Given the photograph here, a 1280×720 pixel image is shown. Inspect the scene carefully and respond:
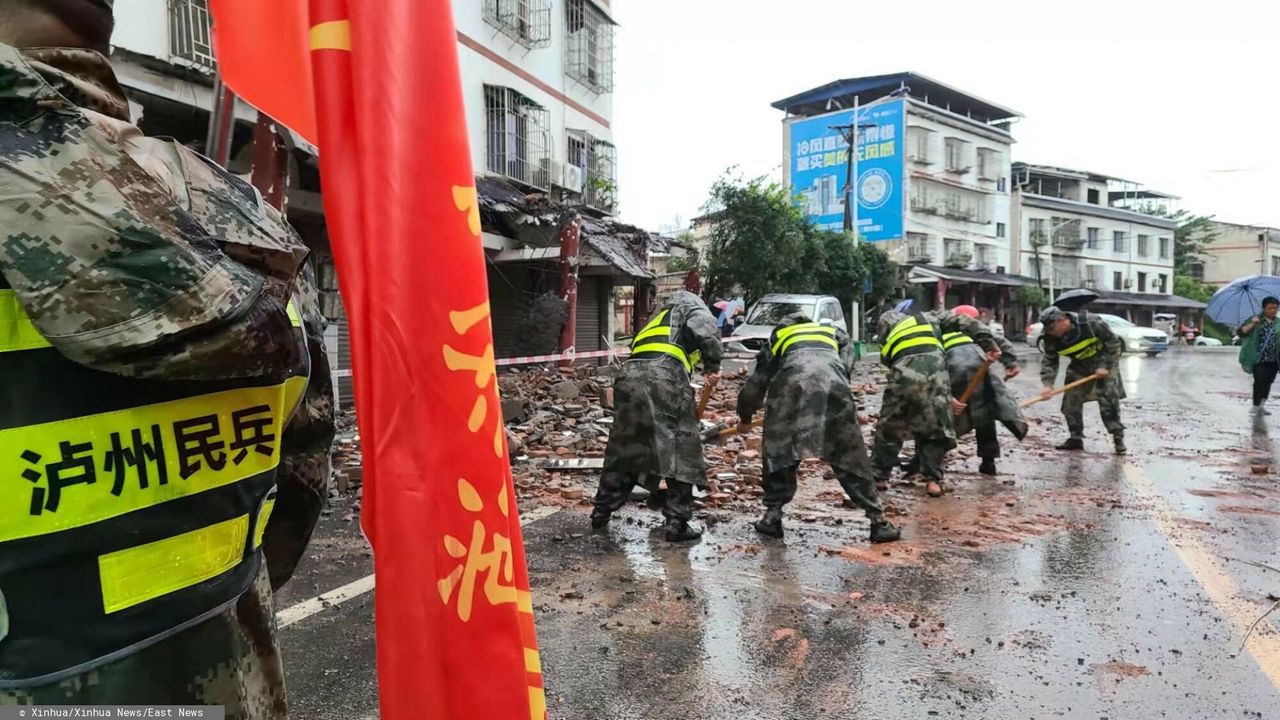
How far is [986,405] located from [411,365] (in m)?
6.99

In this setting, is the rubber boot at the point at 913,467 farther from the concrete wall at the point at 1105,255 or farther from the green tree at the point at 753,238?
A: the concrete wall at the point at 1105,255

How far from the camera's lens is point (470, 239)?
1467 millimetres

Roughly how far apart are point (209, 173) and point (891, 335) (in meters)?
6.39

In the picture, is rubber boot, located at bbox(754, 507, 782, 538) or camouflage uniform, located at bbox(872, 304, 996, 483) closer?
rubber boot, located at bbox(754, 507, 782, 538)

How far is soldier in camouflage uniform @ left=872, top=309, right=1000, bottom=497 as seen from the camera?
21.2ft

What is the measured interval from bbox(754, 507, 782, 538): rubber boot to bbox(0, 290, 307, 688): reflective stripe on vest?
4.33 m

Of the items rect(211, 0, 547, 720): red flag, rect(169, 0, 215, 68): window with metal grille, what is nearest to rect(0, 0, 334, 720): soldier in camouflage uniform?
rect(211, 0, 547, 720): red flag

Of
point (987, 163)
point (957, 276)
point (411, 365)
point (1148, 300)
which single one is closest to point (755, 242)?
point (957, 276)

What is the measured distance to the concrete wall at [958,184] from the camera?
36.6 m

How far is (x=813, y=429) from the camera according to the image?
5066 mm

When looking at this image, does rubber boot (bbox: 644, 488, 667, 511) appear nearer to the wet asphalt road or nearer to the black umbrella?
the wet asphalt road

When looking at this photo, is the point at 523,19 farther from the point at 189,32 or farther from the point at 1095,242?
the point at 1095,242

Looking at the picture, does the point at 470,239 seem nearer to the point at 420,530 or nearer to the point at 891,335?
the point at 420,530

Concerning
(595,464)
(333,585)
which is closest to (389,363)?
(333,585)
